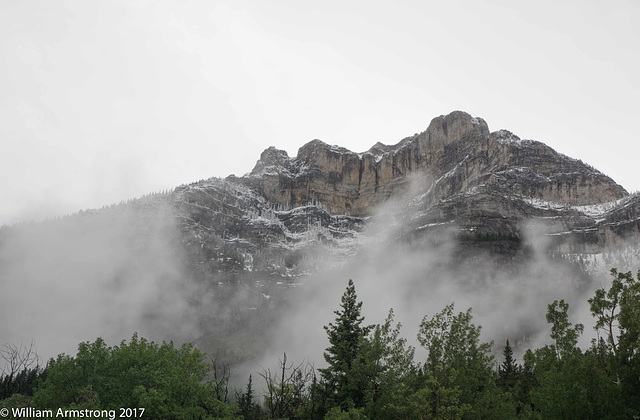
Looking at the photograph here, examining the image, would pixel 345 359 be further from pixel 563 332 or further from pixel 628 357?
pixel 628 357

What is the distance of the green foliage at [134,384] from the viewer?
95.0 ft

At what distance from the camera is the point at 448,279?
19900 centimetres

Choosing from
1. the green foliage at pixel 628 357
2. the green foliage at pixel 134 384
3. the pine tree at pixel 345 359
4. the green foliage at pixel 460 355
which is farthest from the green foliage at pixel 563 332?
the green foliage at pixel 134 384

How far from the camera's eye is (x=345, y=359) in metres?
39.6

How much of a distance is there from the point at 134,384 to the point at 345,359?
17108mm

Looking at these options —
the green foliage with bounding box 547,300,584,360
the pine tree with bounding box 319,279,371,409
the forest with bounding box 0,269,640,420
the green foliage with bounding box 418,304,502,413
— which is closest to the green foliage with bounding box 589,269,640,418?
the forest with bounding box 0,269,640,420

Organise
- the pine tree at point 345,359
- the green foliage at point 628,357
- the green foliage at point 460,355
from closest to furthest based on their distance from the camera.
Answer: the green foliage at point 628,357, the green foliage at point 460,355, the pine tree at point 345,359

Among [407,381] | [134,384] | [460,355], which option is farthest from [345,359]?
[134,384]

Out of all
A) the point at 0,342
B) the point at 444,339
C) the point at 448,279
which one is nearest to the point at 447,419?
the point at 444,339

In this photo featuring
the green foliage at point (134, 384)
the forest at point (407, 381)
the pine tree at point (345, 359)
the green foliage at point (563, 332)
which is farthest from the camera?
the pine tree at point (345, 359)

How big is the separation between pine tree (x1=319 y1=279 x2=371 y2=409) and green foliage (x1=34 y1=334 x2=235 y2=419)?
355 inches

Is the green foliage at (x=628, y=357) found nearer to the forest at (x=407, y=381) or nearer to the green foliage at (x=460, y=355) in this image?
the forest at (x=407, y=381)

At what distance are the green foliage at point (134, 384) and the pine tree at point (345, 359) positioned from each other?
355 inches

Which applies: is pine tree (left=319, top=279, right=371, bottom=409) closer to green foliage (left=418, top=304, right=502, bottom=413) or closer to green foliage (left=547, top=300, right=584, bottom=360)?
green foliage (left=418, top=304, right=502, bottom=413)
